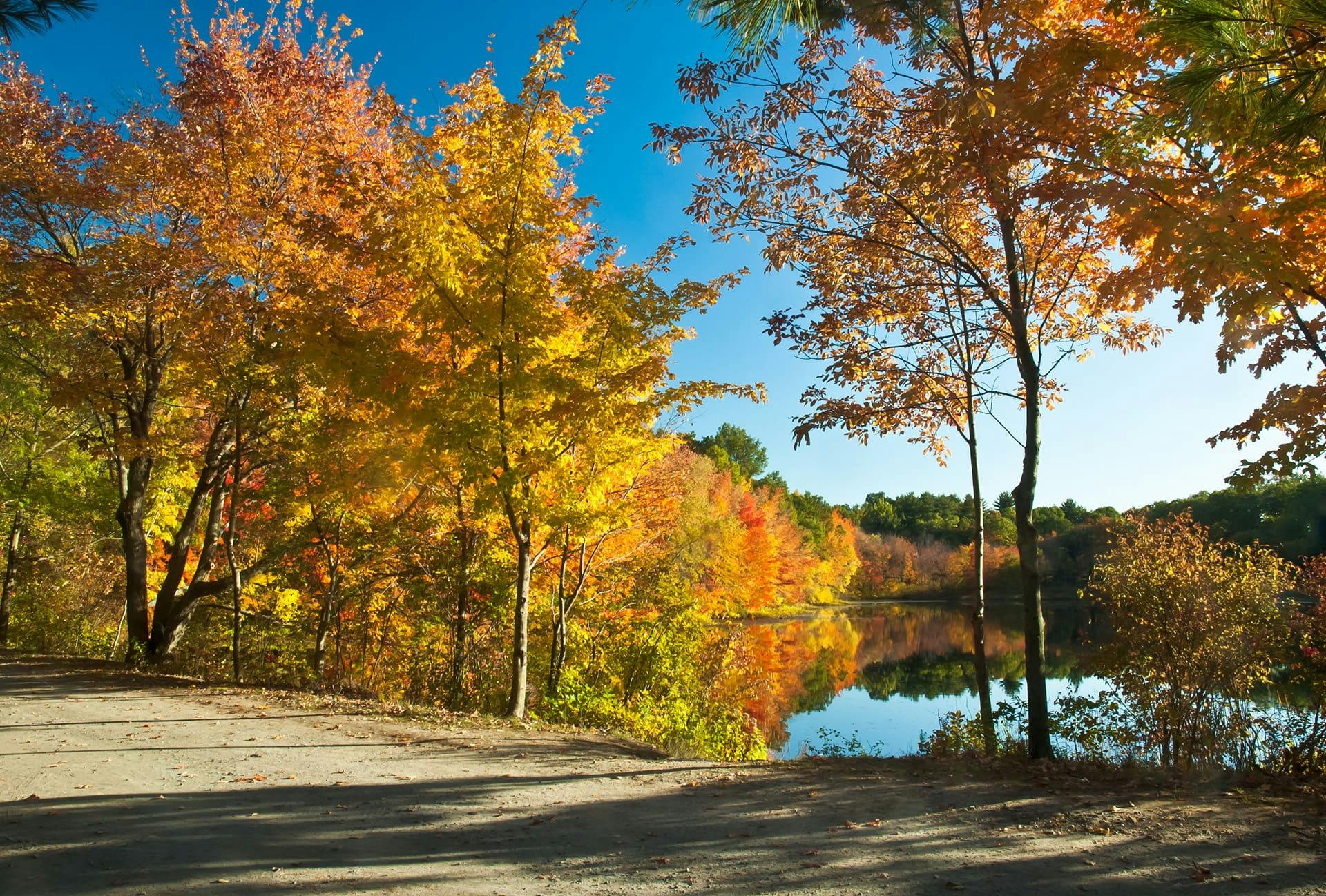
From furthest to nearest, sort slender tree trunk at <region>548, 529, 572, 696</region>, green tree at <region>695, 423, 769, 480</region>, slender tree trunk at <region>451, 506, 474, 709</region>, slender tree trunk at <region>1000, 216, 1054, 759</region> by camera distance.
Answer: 1. green tree at <region>695, 423, 769, 480</region>
2. slender tree trunk at <region>548, 529, 572, 696</region>
3. slender tree trunk at <region>451, 506, 474, 709</region>
4. slender tree trunk at <region>1000, 216, 1054, 759</region>

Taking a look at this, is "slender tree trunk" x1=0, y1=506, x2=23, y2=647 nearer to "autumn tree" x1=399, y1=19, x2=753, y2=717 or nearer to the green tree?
"autumn tree" x1=399, y1=19, x2=753, y2=717

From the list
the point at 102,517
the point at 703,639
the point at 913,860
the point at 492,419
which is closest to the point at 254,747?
the point at 492,419

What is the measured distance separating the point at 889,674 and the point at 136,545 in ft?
81.8

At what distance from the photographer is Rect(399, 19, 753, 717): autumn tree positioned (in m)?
7.95

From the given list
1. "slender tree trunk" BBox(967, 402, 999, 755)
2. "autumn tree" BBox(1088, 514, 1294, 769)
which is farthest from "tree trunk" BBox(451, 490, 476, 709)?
"autumn tree" BBox(1088, 514, 1294, 769)

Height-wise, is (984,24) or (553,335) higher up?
(984,24)

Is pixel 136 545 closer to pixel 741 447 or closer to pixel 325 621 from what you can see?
pixel 325 621

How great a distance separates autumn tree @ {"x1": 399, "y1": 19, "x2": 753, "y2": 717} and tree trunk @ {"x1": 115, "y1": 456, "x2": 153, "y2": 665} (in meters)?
8.22

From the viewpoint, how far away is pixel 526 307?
26.6 ft

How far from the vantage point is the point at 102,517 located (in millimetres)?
18375

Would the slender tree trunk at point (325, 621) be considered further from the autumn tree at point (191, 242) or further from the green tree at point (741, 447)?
the green tree at point (741, 447)

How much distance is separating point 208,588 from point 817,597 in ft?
181

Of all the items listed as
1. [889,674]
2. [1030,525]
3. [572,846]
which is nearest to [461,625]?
[572,846]

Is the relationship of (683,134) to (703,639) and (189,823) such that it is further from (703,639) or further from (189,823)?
(703,639)
